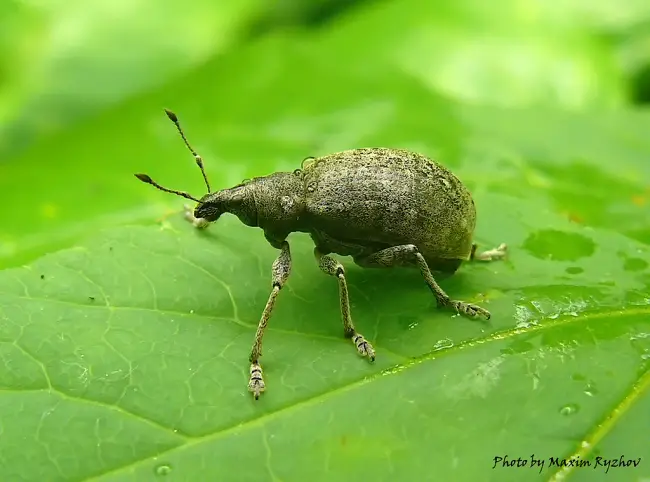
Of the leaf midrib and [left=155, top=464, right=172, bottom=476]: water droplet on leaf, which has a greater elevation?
the leaf midrib

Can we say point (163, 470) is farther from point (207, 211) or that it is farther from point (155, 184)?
point (155, 184)

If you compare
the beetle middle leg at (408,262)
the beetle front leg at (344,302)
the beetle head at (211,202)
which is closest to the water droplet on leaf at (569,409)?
the beetle middle leg at (408,262)

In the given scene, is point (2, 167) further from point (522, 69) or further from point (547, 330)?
point (522, 69)

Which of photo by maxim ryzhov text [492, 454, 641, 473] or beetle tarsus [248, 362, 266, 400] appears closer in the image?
photo by maxim ryzhov text [492, 454, 641, 473]

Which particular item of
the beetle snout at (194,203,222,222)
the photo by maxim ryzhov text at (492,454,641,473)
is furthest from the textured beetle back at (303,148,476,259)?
the photo by maxim ryzhov text at (492,454,641,473)

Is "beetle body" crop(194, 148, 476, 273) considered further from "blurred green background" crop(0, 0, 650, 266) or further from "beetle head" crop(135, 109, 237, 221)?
"blurred green background" crop(0, 0, 650, 266)

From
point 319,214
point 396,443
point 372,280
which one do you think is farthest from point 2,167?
point 396,443
